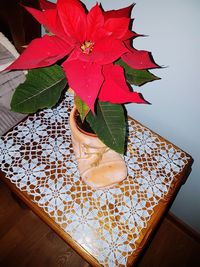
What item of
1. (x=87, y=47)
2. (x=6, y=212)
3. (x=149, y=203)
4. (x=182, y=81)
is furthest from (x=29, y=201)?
(x=6, y=212)

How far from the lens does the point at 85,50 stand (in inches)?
18.9

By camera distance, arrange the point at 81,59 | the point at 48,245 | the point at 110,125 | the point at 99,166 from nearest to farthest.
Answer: the point at 81,59, the point at 110,125, the point at 99,166, the point at 48,245

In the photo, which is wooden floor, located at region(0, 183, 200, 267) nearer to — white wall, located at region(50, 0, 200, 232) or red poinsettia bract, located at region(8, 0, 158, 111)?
white wall, located at region(50, 0, 200, 232)

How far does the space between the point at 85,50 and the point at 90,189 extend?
0.43m

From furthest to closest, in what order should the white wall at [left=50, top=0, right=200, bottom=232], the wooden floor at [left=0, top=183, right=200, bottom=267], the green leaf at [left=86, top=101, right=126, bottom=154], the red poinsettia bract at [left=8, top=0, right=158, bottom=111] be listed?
the wooden floor at [left=0, top=183, right=200, bottom=267]
the white wall at [left=50, top=0, right=200, bottom=232]
the green leaf at [left=86, top=101, right=126, bottom=154]
the red poinsettia bract at [left=8, top=0, right=158, bottom=111]

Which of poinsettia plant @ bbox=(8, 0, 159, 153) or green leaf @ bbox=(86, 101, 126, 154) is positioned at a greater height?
poinsettia plant @ bbox=(8, 0, 159, 153)

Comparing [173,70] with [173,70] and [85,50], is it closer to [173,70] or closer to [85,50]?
[173,70]

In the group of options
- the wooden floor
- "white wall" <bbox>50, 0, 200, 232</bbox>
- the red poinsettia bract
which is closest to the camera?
the red poinsettia bract

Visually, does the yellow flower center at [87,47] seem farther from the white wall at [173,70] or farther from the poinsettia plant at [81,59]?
the white wall at [173,70]

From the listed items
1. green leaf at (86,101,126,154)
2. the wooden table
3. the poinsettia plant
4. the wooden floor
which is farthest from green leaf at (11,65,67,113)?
the wooden floor

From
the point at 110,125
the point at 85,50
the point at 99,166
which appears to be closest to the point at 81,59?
the point at 85,50

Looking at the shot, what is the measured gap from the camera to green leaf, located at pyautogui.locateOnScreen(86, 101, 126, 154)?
536 millimetres

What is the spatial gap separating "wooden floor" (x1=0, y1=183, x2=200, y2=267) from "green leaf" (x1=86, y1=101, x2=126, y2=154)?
90 centimetres

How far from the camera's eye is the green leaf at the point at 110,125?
0.54 m
